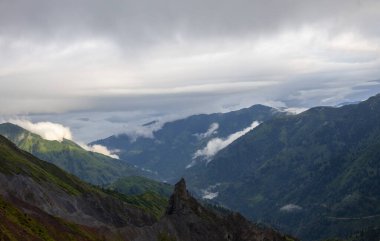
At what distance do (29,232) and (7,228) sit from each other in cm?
1492

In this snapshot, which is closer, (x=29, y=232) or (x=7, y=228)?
(x=7, y=228)

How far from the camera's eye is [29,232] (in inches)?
7825

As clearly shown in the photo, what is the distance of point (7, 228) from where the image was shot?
607ft
